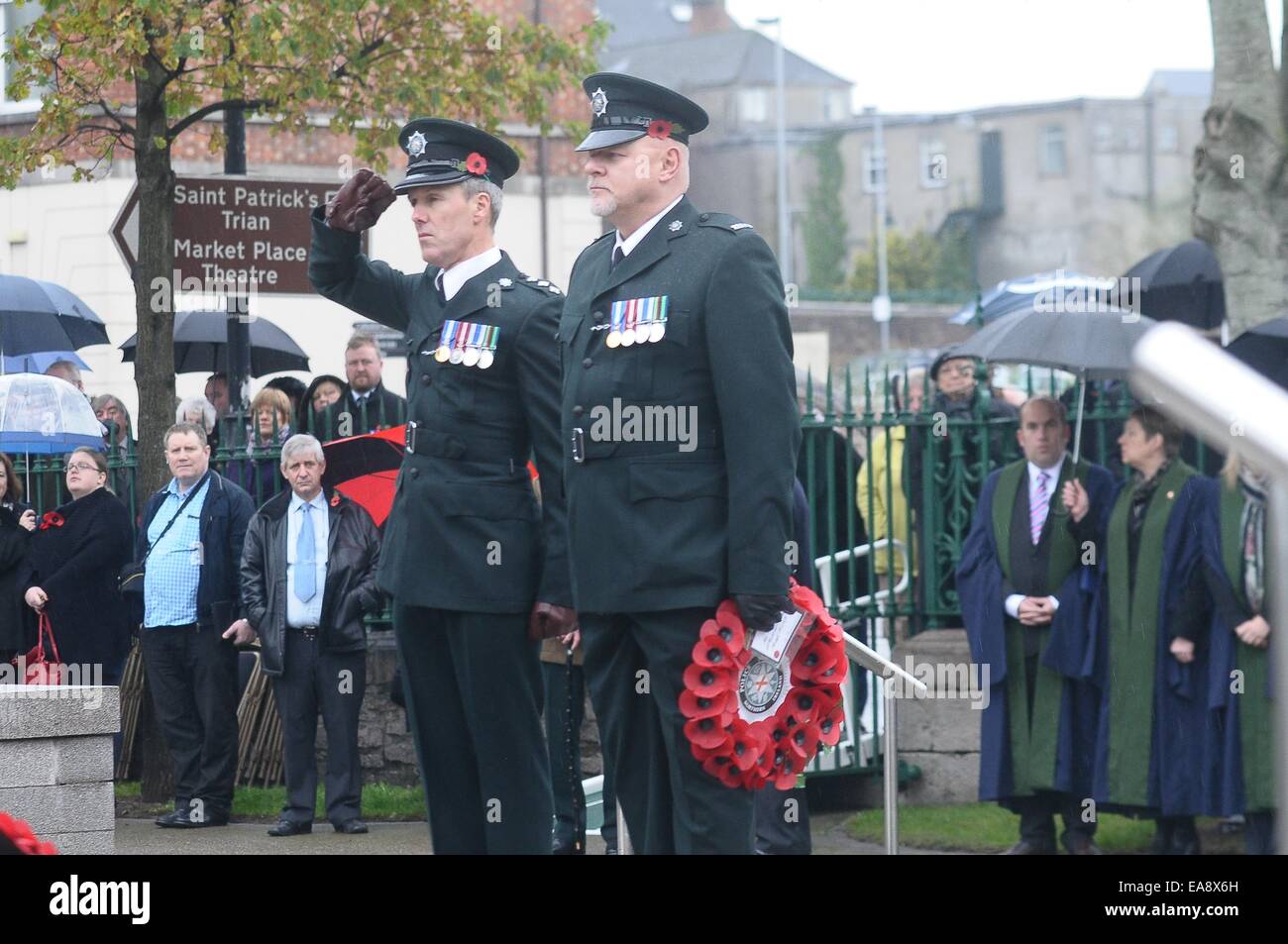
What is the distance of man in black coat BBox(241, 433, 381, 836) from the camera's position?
33.2 ft

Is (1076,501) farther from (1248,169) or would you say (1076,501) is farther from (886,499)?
(1248,169)

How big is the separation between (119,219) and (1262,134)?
6.02m

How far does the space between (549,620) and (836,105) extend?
93064 mm

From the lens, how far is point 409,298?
595 centimetres

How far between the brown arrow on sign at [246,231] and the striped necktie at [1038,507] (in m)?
3.70

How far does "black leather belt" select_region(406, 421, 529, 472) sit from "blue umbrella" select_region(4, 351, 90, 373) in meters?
9.57

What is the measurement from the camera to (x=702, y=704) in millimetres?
5020

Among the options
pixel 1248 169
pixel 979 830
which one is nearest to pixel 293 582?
pixel 979 830

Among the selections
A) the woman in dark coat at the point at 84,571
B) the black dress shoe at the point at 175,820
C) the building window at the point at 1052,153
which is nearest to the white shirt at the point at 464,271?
the black dress shoe at the point at 175,820

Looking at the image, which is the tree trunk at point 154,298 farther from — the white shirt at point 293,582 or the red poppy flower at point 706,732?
the red poppy flower at point 706,732

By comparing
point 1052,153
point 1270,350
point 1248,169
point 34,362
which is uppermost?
point 1052,153
